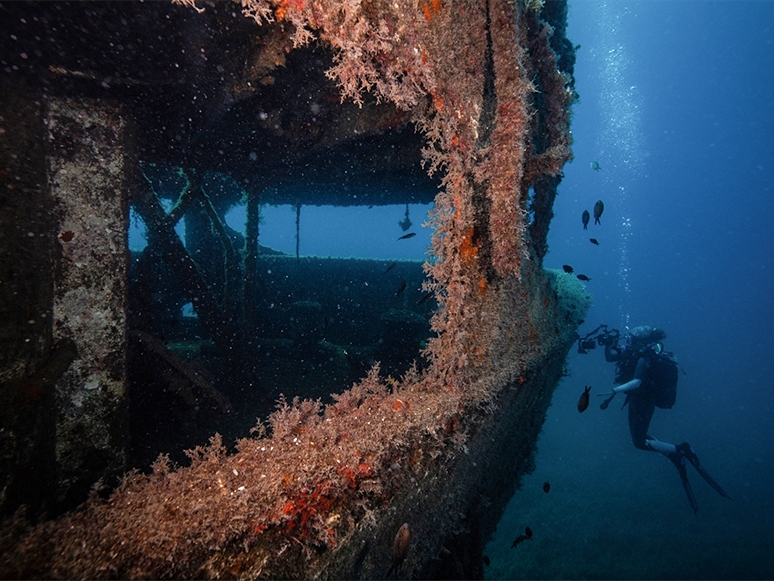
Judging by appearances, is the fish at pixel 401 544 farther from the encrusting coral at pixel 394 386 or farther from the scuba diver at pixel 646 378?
the scuba diver at pixel 646 378

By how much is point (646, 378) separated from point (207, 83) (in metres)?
13.3

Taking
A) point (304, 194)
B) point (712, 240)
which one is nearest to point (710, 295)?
point (712, 240)

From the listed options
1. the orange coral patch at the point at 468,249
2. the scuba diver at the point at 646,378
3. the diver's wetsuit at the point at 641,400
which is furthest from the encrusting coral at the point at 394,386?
the diver's wetsuit at the point at 641,400

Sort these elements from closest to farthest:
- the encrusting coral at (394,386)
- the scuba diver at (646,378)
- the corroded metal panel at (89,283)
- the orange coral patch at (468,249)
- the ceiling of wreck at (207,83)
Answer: the encrusting coral at (394,386), the ceiling of wreck at (207,83), the corroded metal panel at (89,283), the orange coral patch at (468,249), the scuba diver at (646,378)

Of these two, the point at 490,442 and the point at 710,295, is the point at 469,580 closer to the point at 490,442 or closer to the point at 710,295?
the point at 490,442

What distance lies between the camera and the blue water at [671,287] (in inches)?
543

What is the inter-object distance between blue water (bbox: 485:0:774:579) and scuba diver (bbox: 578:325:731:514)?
385 centimetres

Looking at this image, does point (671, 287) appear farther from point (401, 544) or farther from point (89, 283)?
point (89, 283)

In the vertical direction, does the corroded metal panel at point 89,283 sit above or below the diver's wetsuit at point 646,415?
above

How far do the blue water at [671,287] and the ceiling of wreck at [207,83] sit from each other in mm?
13162

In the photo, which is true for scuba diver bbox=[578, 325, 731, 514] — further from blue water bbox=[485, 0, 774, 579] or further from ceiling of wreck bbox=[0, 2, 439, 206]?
ceiling of wreck bbox=[0, 2, 439, 206]

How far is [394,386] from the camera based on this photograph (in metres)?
2.88

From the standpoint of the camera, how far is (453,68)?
2625 millimetres

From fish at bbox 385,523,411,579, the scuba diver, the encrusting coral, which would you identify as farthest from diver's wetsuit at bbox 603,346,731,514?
fish at bbox 385,523,411,579
